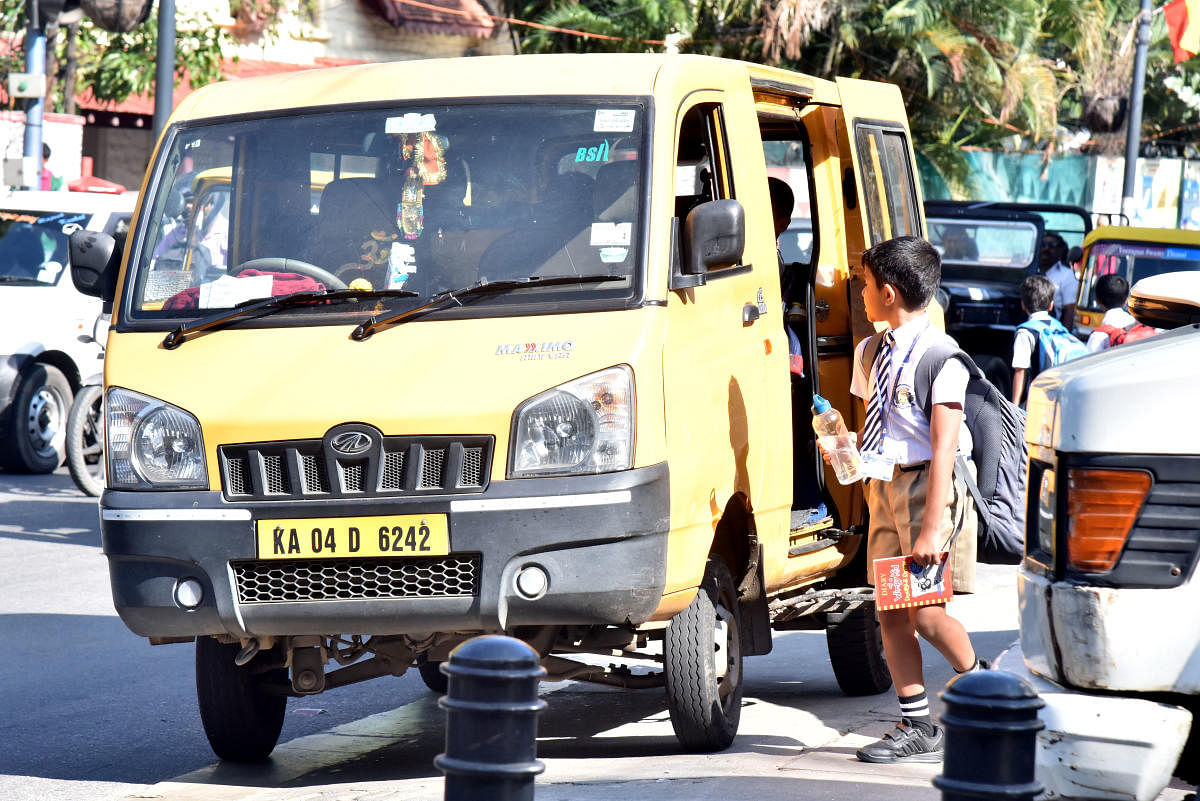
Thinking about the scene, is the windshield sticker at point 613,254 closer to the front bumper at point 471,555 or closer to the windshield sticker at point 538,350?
the windshield sticker at point 538,350

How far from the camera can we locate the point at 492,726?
3.38 meters

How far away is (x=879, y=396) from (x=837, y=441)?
8.1 inches

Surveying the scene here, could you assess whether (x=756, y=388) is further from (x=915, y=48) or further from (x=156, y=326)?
(x=915, y=48)

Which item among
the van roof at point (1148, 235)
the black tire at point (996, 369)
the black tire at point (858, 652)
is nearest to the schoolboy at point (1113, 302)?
the van roof at point (1148, 235)

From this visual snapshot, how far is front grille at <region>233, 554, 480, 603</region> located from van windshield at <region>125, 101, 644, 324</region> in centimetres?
79

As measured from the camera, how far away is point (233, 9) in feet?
88.1

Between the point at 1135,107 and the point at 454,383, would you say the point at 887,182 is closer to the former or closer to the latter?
the point at 454,383

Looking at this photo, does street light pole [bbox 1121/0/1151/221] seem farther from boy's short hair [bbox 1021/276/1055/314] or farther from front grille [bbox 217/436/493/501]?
front grille [bbox 217/436/493/501]

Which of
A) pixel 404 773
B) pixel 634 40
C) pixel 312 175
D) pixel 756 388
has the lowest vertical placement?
pixel 404 773

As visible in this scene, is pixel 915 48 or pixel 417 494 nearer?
pixel 417 494

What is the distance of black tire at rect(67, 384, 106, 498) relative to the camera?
40.2 ft

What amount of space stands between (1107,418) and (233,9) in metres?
25.1

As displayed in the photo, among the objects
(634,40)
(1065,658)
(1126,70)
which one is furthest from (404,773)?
(1126,70)

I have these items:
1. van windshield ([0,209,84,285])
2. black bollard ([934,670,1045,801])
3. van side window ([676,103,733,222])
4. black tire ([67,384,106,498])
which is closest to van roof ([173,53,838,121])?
van side window ([676,103,733,222])
